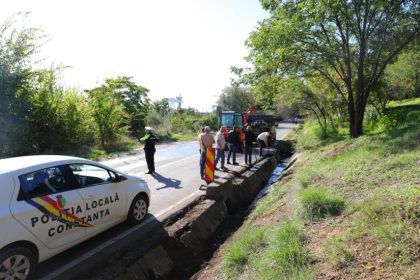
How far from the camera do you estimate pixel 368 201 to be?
17.4ft

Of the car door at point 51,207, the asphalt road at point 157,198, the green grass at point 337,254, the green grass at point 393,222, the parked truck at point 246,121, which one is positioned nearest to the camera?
the green grass at point 393,222

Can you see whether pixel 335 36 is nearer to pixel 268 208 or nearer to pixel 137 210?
pixel 268 208

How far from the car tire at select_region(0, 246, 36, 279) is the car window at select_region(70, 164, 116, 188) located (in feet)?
4.32

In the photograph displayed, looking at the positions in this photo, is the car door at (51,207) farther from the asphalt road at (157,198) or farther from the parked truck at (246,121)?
the parked truck at (246,121)

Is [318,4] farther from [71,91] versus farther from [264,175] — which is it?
[71,91]

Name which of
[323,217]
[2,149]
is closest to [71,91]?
[2,149]

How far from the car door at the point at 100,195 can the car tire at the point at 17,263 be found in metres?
1.09

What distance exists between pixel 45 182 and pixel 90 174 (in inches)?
39.1

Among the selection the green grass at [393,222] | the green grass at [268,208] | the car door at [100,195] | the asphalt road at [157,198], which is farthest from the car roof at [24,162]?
the green grass at [393,222]

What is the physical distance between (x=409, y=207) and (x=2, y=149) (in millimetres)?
16052

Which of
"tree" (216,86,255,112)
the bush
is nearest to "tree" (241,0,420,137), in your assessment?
the bush

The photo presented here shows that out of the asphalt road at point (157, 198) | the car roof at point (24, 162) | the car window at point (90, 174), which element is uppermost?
the car roof at point (24, 162)

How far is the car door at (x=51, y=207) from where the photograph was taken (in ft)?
14.4

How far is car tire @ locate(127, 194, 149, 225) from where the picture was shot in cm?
663
